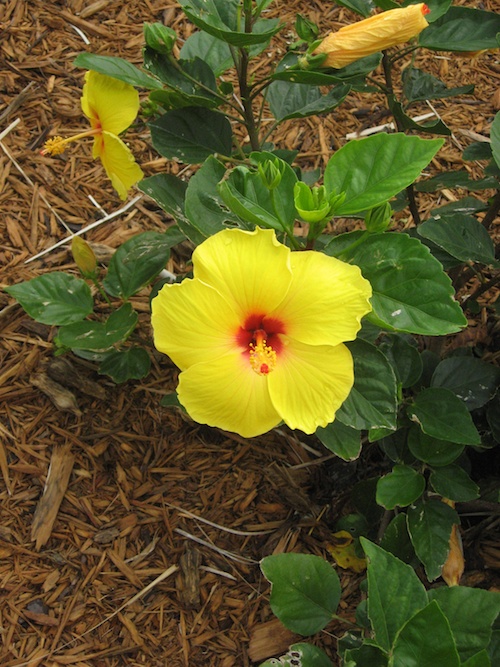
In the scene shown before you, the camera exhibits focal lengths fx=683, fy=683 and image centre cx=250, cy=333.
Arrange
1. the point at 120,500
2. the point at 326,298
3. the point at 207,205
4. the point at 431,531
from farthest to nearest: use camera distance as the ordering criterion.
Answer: the point at 120,500, the point at 431,531, the point at 207,205, the point at 326,298

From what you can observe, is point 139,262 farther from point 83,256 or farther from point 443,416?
point 443,416

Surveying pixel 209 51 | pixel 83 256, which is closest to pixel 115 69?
pixel 209 51

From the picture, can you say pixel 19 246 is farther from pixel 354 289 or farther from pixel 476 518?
pixel 476 518

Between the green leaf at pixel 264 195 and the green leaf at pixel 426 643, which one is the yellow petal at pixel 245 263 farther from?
the green leaf at pixel 426 643

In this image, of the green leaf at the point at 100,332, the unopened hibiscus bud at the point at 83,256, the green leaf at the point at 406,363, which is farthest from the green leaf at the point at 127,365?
the green leaf at the point at 406,363

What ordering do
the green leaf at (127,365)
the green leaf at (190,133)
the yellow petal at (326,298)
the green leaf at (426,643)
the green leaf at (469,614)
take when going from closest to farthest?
the green leaf at (426,643) → the yellow petal at (326,298) → the green leaf at (469,614) → the green leaf at (190,133) → the green leaf at (127,365)

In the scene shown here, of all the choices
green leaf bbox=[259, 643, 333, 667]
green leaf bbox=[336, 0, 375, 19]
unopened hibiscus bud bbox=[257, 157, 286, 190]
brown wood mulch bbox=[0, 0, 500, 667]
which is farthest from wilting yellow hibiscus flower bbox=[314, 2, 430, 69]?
green leaf bbox=[259, 643, 333, 667]

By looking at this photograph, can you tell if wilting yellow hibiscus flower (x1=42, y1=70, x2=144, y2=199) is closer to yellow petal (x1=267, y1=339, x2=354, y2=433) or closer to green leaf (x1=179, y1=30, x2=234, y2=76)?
green leaf (x1=179, y1=30, x2=234, y2=76)
